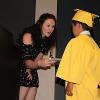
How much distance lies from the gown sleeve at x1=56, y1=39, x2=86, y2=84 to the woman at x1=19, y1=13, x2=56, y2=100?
0.31 meters

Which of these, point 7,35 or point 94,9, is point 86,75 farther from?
point 94,9

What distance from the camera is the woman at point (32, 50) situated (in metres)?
2.87

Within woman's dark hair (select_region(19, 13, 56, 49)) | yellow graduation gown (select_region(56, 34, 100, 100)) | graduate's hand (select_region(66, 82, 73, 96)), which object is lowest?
graduate's hand (select_region(66, 82, 73, 96))

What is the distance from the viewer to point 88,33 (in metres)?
2.65

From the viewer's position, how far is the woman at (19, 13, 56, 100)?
2865mm

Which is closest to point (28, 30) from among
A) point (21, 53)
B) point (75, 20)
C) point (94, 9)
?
point (21, 53)

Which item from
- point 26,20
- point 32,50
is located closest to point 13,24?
point 26,20

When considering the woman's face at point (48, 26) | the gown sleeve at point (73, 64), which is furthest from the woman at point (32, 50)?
the gown sleeve at point (73, 64)

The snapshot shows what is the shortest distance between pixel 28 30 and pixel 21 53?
22cm

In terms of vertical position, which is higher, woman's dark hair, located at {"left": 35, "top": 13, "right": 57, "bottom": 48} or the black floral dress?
woman's dark hair, located at {"left": 35, "top": 13, "right": 57, "bottom": 48}

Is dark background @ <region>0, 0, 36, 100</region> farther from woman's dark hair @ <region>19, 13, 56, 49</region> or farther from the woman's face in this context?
the woman's face

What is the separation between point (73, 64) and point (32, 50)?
53 cm

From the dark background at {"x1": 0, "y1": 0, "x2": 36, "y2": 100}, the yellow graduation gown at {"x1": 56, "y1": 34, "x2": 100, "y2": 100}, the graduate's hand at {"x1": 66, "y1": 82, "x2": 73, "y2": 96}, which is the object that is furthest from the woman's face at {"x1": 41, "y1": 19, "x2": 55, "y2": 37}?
the graduate's hand at {"x1": 66, "y1": 82, "x2": 73, "y2": 96}

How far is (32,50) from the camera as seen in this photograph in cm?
288
